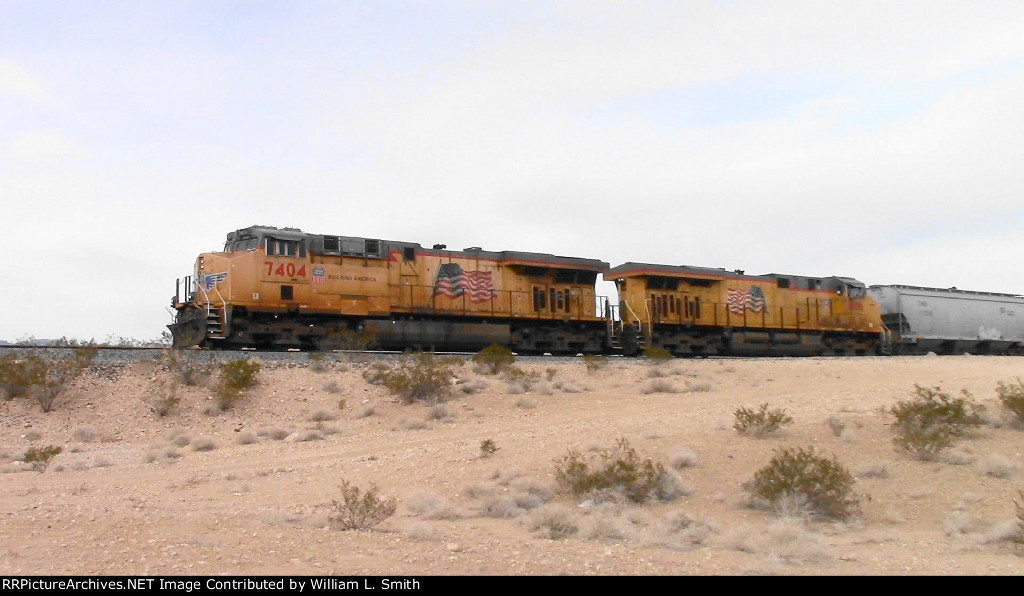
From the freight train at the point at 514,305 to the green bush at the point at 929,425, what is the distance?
44.6ft

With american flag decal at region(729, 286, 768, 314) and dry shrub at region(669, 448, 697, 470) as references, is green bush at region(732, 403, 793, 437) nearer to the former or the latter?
dry shrub at region(669, 448, 697, 470)

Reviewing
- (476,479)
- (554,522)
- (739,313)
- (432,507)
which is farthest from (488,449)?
(739,313)

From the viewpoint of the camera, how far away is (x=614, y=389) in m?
19.6

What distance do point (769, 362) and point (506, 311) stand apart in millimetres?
8225

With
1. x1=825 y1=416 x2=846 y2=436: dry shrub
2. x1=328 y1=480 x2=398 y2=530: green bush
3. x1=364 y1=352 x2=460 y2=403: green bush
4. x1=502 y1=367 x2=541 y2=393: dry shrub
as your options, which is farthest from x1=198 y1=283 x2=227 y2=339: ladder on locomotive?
x1=825 y1=416 x2=846 y2=436: dry shrub

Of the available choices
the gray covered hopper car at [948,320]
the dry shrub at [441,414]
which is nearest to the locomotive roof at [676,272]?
the gray covered hopper car at [948,320]

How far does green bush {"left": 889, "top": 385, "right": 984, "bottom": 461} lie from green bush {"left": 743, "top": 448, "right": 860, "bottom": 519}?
7.43 ft

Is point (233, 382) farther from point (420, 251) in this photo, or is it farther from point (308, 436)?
point (420, 251)

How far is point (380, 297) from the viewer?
2364cm

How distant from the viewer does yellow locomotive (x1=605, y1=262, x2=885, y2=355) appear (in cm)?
2930

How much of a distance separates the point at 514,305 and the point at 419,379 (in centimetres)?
879

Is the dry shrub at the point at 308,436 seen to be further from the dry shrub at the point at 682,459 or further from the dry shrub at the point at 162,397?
the dry shrub at the point at 682,459
